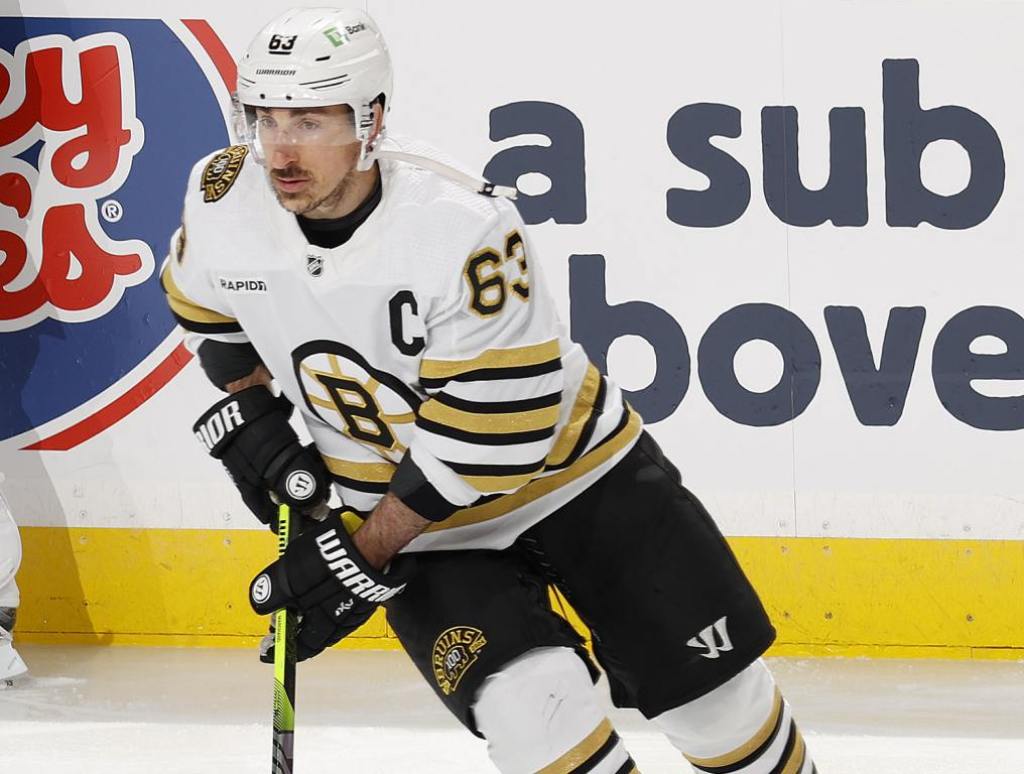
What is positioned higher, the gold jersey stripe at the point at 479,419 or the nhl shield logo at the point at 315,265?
the nhl shield logo at the point at 315,265

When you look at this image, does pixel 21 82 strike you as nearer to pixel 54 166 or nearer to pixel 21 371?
pixel 54 166

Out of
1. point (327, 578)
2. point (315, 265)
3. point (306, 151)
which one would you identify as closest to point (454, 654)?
point (327, 578)

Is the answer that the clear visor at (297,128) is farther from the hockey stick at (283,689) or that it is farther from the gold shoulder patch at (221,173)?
the hockey stick at (283,689)

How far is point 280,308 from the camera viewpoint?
6.88ft

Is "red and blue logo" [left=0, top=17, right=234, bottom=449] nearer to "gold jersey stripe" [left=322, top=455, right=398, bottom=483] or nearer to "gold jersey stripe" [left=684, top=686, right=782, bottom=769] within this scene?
"gold jersey stripe" [left=322, top=455, right=398, bottom=483]

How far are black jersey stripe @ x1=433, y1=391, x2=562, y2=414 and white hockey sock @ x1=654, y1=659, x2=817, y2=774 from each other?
0.51m

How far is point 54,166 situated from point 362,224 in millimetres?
2227

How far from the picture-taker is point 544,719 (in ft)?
6.67

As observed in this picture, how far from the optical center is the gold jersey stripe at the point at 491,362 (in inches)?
78.5

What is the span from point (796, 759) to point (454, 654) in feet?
1.83

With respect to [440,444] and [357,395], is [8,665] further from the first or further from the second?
[440,444]

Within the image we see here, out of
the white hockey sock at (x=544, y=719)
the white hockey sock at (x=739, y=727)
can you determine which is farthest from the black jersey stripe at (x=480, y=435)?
the white hockey sock at (x=739, y=727)

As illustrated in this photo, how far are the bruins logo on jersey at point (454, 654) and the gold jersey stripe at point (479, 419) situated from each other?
0.27 meters

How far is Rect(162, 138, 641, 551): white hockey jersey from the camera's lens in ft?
6.56
